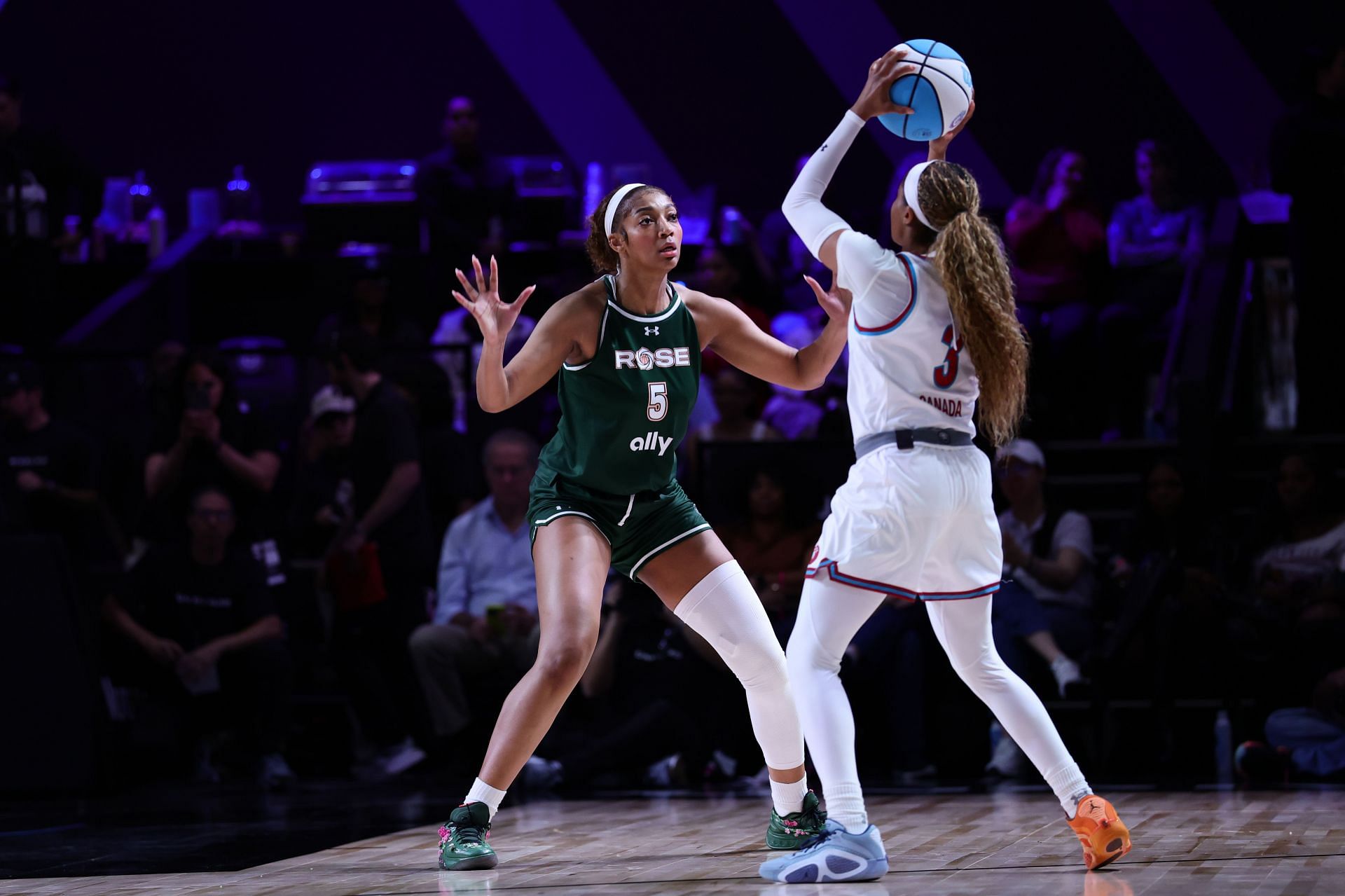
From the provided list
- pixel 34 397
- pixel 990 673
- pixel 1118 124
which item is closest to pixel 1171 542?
pixel 990 673

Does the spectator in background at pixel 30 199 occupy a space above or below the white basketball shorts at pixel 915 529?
above

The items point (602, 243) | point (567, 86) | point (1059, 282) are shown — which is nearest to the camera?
point (602, 243)

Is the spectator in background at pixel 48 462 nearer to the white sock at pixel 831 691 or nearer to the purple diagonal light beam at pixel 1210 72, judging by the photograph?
the white sock at pixel 831 691

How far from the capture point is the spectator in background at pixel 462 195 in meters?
11.2

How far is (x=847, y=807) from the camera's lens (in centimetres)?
412

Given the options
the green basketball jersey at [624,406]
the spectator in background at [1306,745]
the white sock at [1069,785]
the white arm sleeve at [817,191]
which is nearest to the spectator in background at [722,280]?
the spectator in background at [1306,745]

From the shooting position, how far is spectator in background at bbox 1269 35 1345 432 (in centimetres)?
890

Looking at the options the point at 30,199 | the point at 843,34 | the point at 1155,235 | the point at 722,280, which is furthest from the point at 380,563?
the point at 843,34

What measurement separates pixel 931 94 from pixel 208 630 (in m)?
5.00

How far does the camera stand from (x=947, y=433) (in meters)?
4.23

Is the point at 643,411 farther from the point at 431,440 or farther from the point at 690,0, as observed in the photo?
the point at 690,0

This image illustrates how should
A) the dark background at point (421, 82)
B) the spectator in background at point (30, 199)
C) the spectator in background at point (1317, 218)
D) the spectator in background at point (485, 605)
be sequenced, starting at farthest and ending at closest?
1. the dark background at point (421, 82)
2. the spectator in background at point (30, 199)
3. the spectator in background at point (1317, 218)
4. the spectator in background at point (485, 605)

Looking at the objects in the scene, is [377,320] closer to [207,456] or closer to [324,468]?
[324,468]

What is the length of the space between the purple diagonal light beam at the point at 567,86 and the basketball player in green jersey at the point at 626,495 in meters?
10.2
